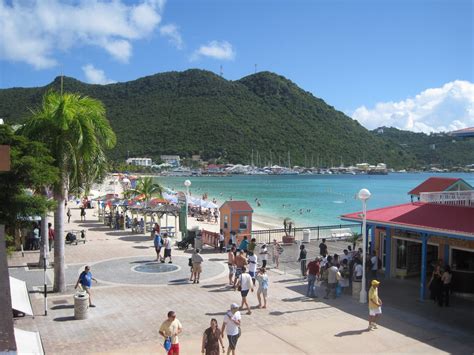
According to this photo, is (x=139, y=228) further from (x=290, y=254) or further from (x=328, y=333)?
(x=328, y=333)

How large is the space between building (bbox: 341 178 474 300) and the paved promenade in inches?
48.2

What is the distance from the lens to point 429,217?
45.6 ft

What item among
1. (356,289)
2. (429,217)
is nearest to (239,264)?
(356,289)

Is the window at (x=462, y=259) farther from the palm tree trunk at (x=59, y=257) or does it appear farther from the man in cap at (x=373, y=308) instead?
the palm tree trunk at (x=59, y=257)

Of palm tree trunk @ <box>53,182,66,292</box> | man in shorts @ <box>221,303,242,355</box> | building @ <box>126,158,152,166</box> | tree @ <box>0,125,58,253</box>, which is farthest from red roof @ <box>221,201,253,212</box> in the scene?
building @ <box>126,158,152,166</box>

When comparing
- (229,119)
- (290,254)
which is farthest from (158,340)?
(229,119)

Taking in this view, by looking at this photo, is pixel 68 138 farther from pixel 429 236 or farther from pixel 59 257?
pixel 429 236

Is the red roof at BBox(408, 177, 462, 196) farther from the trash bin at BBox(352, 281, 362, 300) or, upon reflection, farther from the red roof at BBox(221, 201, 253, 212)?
the trash bin at BBox(352, 281, 362, 300)

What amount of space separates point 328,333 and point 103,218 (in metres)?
25.2

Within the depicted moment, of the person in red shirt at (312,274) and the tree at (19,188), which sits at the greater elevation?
the tree at (19,188)

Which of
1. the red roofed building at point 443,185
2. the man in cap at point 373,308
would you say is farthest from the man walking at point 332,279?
the red roofed building at point 443,185

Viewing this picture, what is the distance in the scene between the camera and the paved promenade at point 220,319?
382 inches

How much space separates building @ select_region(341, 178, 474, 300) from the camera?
516 inches

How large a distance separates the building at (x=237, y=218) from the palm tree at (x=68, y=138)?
9.18 meters
